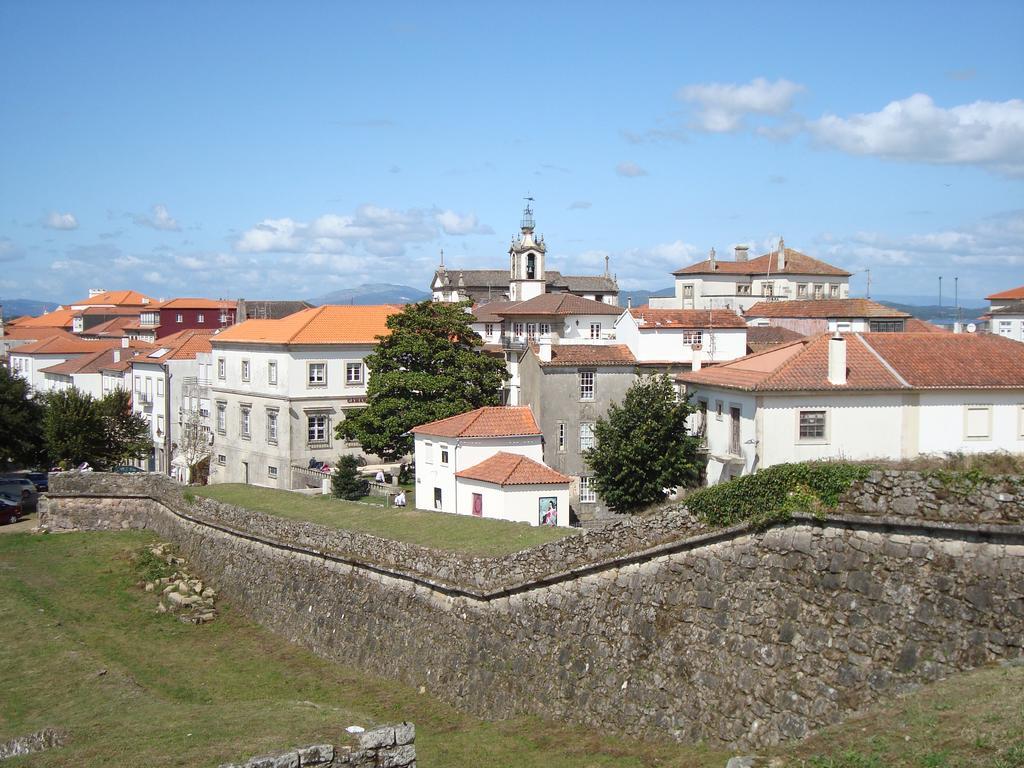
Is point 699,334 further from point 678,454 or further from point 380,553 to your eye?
point 380,553

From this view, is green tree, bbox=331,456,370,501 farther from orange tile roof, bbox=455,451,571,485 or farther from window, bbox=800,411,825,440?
window, bbox=800,411,825,440

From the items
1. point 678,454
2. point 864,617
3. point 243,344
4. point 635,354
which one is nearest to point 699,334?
point 635,354

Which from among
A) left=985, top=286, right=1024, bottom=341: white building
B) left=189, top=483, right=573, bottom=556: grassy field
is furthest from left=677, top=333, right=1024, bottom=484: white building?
left=985, top=286, right=1024, bottom=341: white building

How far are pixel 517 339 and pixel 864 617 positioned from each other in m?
44.1

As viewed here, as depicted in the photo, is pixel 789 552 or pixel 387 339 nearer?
pixel 789 552

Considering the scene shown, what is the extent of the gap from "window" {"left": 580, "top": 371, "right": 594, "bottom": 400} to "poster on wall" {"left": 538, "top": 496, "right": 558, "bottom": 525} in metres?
10.9

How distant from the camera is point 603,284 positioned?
375 ft

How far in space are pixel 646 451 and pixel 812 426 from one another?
5466 mm

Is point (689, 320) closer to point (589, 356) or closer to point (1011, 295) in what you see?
point (589, 356)

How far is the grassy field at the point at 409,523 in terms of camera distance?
70.8 feet

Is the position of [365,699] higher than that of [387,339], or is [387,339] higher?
[387,339]

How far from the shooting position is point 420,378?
42.1 meters

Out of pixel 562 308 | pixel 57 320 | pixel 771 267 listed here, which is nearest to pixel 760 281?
pixel 771 267

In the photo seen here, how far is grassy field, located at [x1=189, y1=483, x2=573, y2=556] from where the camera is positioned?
70.8 ft
